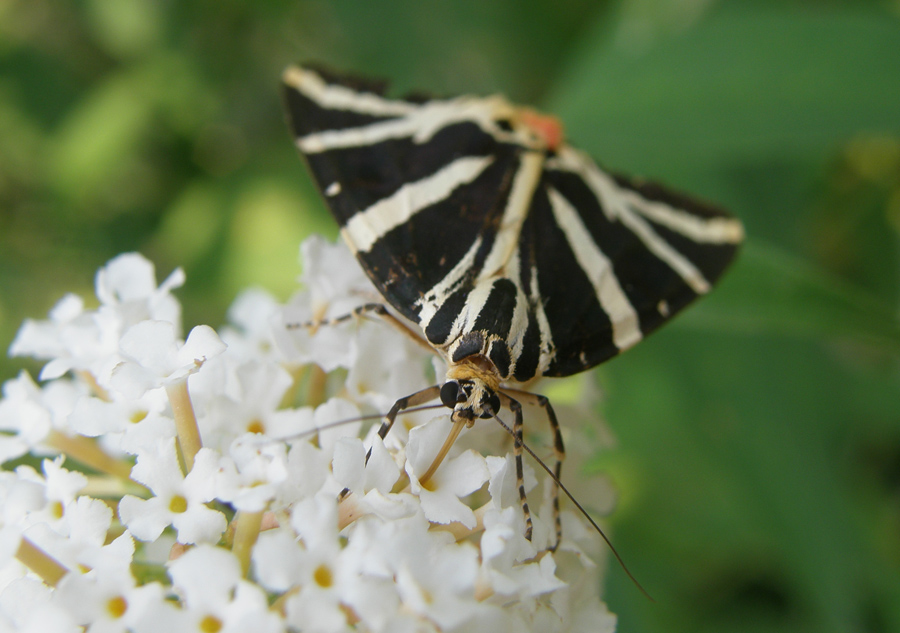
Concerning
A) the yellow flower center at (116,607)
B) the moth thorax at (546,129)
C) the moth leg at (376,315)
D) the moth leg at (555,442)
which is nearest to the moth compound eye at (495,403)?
the moth leg at (555,442)

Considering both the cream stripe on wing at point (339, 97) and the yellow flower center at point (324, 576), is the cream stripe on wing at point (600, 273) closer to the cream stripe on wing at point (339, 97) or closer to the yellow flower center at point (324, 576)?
the cream stripe on wing at point (339, 97)

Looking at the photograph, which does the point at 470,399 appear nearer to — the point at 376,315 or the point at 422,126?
the point at 376,315

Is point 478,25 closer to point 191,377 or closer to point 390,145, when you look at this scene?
point 390,145

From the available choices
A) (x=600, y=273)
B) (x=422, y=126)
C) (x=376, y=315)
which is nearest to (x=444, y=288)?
(x=376, y=315)

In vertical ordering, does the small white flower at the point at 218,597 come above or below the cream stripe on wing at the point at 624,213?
below

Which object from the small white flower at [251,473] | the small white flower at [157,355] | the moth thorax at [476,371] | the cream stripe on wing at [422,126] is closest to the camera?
the small white flower at [251,473]

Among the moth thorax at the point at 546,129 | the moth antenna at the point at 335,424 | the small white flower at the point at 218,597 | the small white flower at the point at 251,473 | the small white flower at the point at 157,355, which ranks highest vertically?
the moth thorax at the point at 546,129
